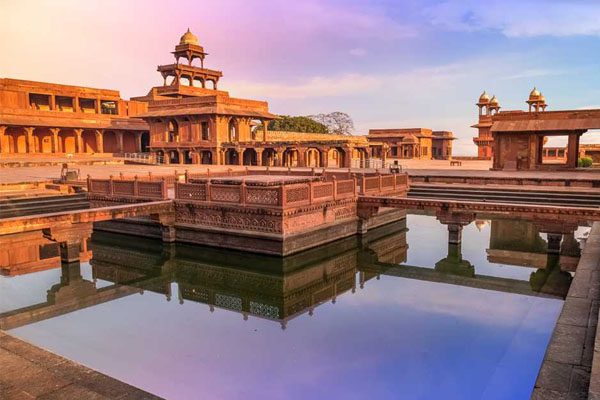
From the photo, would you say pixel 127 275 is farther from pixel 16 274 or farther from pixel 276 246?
pixel 276 246

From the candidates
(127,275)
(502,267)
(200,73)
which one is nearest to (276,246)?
(127,275)

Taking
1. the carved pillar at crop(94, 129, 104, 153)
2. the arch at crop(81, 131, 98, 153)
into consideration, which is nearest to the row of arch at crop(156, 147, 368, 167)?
the carved pillar at crop(94, 129, 104, 153)

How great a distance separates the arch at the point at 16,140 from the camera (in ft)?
139

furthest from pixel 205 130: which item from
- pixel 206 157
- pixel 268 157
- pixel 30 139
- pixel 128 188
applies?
pixel 128 188

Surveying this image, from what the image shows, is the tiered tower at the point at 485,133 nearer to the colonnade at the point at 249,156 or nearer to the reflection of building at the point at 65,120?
the colonnade at the point at 249,156

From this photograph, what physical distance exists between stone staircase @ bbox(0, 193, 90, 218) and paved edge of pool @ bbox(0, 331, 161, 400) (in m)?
13.4

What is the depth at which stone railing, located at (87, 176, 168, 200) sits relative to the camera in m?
15.8

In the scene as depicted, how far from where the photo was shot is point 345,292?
1143 cm

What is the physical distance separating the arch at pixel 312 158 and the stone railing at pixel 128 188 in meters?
28.9

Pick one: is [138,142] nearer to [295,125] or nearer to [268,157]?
[268,157]

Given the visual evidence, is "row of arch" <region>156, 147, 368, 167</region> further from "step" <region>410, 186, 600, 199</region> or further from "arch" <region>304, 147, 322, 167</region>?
"step" <region>410, 186, 600, 199</region>

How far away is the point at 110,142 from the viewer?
1993 inches

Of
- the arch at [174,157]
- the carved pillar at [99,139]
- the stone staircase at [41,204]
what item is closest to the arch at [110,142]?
the carved pillar at [99,139]

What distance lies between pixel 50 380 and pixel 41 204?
633 inches
